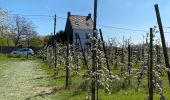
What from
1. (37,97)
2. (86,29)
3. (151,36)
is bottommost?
(37,97)

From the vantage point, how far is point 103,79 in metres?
12.5

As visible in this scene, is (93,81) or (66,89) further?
(66,89)

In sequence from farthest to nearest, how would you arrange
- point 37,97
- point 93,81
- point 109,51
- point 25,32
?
point 25,32
point 109,51
point 37,97
point 93,81

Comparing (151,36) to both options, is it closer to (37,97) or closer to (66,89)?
(37,97)

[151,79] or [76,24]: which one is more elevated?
[76,24]

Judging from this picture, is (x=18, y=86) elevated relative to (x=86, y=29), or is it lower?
lower

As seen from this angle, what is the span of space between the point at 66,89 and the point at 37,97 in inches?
106

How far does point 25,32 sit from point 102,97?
9500cm

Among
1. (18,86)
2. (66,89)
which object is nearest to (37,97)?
(66,89)

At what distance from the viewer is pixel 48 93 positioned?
18.4 metres

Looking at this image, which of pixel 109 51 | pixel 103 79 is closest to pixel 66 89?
pixel 103 79

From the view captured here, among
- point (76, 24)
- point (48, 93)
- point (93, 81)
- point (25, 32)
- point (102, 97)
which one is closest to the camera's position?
point (93, 81)

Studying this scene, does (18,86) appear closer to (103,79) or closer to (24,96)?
(24,96)

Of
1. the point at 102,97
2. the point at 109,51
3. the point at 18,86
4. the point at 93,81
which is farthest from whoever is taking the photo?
the point at 109,51
